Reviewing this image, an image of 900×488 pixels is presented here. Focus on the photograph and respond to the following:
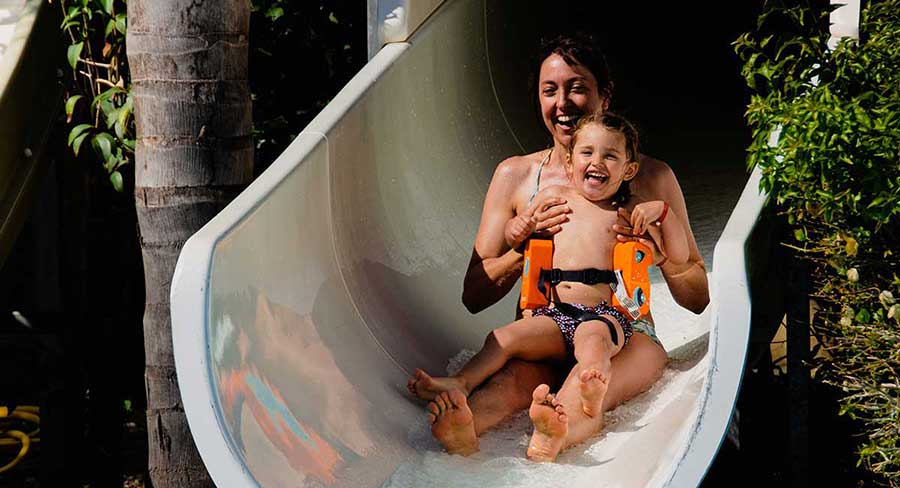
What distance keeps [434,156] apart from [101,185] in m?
1.38

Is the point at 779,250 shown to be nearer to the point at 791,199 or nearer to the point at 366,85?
the point at 791,199

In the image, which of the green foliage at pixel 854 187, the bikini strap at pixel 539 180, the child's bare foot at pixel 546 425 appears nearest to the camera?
the green foliage at pixel 854 187

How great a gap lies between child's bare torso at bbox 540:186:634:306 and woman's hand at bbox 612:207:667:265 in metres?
0.02

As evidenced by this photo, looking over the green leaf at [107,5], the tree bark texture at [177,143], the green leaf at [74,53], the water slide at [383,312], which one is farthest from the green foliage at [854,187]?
the green leaf at [74,53]

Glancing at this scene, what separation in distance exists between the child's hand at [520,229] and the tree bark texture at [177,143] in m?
0.71

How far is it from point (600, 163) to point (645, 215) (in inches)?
7.4

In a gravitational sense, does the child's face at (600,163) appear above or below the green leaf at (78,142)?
below

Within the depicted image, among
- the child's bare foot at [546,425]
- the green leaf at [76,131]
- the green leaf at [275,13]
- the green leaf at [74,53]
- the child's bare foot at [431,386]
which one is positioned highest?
the green leaf at [275,13]

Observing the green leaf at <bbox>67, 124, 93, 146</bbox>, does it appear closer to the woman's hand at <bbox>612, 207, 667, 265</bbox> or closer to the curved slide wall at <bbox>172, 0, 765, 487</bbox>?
the curved slide wall at <bbox>172, 0, 765, 487</bbox>

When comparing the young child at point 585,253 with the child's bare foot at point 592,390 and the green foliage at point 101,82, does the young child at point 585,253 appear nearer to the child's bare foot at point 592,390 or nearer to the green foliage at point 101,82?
the child's bare foot at point 592,390

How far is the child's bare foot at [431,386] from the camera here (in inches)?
107

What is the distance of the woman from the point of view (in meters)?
2.60

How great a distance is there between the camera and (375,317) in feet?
10.3

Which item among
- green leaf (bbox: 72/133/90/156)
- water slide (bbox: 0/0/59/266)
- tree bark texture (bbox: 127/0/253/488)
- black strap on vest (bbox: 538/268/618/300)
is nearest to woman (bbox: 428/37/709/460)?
black strap on vest (bbox: 538/268/618/300)
